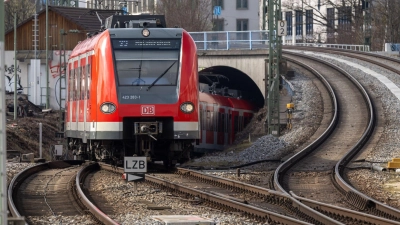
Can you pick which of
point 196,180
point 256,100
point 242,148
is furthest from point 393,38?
point 196,180

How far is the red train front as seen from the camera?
1697 centimetres

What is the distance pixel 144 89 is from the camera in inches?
673

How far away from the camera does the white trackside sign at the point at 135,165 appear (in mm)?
14133

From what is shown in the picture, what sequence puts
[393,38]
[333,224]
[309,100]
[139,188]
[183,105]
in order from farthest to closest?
[393,38], [309,100], [183,105], [139,188], [333,224]

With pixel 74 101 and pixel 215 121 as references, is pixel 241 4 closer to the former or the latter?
pixel 215 121

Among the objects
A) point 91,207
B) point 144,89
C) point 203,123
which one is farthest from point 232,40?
point 91,207

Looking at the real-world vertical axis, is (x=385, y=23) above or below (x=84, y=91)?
above

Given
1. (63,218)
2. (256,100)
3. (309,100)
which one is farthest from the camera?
(256,100)

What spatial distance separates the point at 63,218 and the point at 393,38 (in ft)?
187

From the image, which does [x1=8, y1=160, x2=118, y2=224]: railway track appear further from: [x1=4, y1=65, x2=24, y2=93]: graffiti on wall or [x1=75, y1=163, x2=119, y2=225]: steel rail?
[x1=4, y1=65, x2=24, y2=93]: graffiti on wall

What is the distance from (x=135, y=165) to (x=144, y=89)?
3.21 m

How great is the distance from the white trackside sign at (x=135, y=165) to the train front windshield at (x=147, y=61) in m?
3.25

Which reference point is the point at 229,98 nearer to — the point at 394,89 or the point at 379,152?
the point at 394,89

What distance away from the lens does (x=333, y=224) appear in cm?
1001
